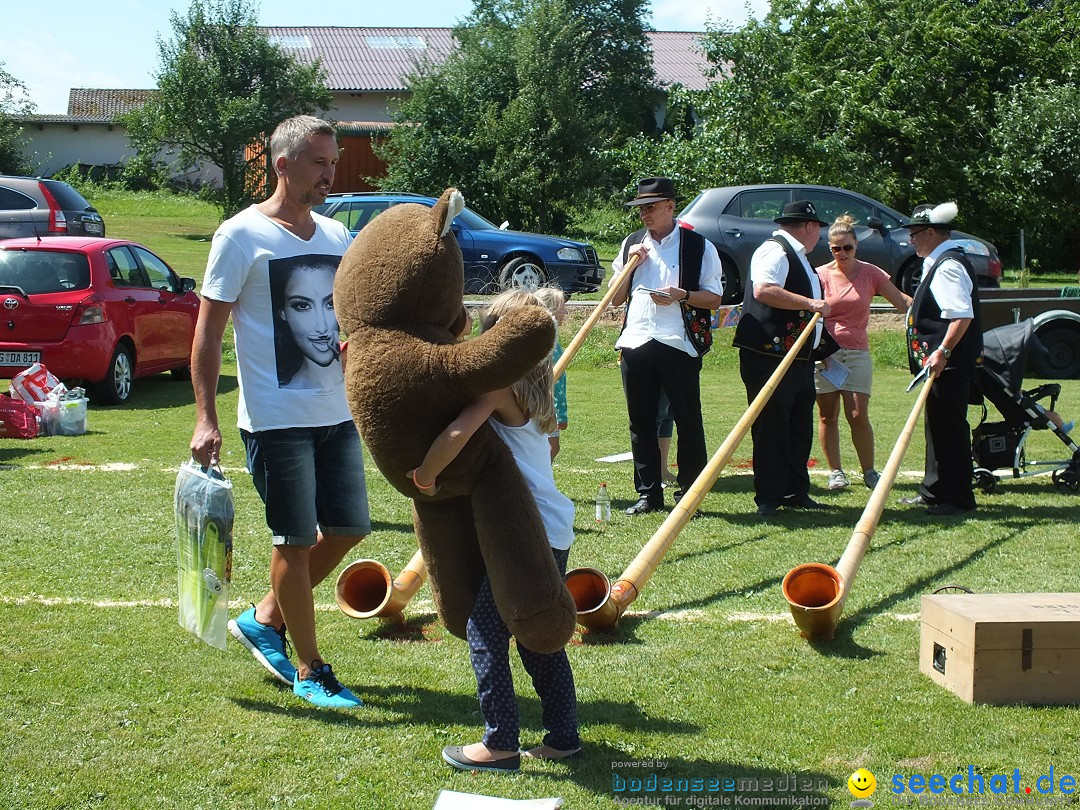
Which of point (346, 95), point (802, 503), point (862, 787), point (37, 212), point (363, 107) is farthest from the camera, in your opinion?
point (363, 107)

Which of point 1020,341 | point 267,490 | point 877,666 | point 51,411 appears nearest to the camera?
point 267,490

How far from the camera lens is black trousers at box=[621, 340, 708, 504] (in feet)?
24.0

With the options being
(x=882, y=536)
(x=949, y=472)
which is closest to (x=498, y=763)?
(x=882, y=536)

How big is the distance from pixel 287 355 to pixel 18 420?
723 centimetres

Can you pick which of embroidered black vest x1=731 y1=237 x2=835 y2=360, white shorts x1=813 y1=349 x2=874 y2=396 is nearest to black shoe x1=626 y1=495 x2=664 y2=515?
embroidered black vest x1=731 y1=237 x2=835 y2=360

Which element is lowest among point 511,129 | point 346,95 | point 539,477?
point 539,477

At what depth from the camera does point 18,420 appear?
1033 cm

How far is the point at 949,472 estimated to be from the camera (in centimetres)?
746

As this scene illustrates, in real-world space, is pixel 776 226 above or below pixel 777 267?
below

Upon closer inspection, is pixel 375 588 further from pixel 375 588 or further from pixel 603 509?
pixel 603 509

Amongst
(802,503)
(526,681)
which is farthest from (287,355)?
(802,503)

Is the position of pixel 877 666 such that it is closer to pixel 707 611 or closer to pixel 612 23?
pixel 707 611

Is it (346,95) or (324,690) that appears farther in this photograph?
(346,95)

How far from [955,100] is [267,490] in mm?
25908
